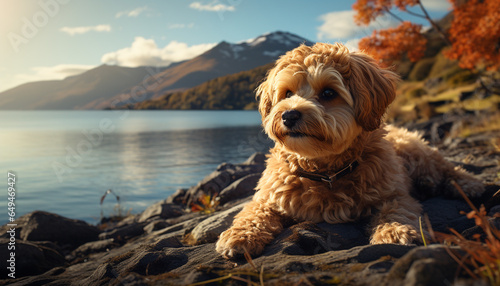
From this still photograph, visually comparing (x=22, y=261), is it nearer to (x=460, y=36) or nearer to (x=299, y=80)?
(x=299, y=80)

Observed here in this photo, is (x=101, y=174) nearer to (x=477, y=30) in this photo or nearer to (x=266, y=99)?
(x=266, y=99)

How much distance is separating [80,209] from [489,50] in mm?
18501

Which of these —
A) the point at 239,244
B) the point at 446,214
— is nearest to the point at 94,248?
the point at 239,244

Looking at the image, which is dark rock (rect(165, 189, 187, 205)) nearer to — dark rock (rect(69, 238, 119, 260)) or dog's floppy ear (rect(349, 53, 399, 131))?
dark rock (rect(69, 238, 119, 260))

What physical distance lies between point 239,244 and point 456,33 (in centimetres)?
1723

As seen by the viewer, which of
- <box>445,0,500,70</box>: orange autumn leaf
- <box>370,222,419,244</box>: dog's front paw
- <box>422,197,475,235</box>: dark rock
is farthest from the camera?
<box>445,0,500,70</box>: orange autumn leaf

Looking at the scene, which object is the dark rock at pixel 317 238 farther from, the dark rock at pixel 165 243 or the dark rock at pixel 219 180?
the dark rock at pixel 219 180

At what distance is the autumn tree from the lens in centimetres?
1477

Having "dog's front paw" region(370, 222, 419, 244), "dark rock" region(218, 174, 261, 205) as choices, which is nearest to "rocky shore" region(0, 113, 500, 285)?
"dog's front paw" region(370, 222, 419, 244)

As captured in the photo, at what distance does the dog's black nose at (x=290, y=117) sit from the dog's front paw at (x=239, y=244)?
4.07ft

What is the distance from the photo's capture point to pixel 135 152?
93.7ft

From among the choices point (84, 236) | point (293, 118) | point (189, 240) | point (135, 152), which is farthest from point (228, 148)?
point (293, 118)

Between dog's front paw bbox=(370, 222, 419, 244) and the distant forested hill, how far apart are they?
95999 millimetres

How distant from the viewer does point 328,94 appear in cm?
388
